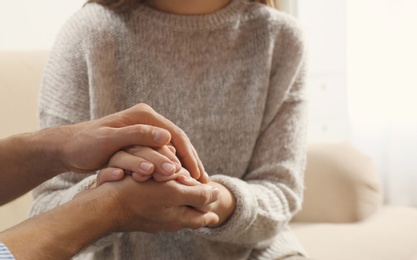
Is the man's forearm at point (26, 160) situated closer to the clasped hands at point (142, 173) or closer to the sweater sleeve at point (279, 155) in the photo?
the clasped hands at point (142, 173)

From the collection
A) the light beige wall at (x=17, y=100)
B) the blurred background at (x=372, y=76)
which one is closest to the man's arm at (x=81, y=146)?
the light beige wall at (x=17, y=100)

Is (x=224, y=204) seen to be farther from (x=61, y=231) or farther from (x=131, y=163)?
(x=61, y=231)

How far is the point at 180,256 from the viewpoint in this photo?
134cm

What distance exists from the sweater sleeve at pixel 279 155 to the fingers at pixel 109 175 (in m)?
0.28

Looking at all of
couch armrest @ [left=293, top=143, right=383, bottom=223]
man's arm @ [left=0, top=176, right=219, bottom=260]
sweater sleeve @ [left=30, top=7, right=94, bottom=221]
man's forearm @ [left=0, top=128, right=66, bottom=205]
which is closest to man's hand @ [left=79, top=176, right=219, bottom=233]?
man's arm @ [left=0, top=176, right=219, bottom=260]

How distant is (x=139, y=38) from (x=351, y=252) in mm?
739

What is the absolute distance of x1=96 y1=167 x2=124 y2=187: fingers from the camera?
3.56ft

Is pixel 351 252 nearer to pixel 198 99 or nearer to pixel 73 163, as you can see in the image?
pixel 198 99

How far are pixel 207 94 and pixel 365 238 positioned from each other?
2.23 feet

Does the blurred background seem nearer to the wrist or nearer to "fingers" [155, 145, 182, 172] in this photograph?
the wrist

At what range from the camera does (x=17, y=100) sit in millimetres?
1525

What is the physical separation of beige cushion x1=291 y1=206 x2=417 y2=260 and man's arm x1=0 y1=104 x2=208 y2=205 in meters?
0.67

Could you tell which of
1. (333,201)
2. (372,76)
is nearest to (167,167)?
(333,201)

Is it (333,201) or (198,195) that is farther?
(333,201)
